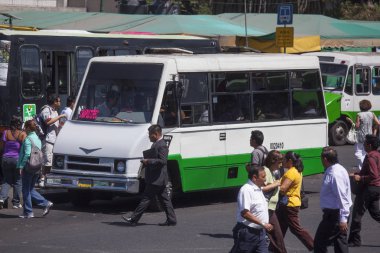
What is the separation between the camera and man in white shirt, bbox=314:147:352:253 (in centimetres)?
1066

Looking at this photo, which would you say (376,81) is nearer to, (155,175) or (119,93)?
(119,93)

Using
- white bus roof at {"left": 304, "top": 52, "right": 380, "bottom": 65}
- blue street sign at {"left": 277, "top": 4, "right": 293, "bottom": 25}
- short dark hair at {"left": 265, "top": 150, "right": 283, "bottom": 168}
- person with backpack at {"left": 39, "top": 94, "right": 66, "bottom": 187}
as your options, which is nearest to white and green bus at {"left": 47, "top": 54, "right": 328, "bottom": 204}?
person with backpack at {"left": 39, "top": 94, "right": 66, "bottom": 187}

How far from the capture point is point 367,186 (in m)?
12.9

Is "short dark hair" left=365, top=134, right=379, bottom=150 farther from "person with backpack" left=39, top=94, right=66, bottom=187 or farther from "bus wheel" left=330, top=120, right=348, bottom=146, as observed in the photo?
"bus wheel" left=330, top=120, right=348, bottom=146

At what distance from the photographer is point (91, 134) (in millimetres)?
15672

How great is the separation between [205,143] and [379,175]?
426cm

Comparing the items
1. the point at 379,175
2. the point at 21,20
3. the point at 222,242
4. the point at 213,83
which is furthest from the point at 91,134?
the point at 21,20

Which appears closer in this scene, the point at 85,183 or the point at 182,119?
the point at 85,183

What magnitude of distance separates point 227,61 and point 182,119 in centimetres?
169

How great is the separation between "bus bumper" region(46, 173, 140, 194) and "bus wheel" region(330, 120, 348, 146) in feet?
43.7

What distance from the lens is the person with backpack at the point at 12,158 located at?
15.6 meters

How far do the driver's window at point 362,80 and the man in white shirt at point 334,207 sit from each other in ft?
58.7

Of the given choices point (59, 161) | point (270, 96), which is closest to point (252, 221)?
point (59, 161)

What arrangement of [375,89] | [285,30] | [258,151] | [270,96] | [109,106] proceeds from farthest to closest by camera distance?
[375,89]
[285,30]
[270,96]
[109,106]
[258,151]
